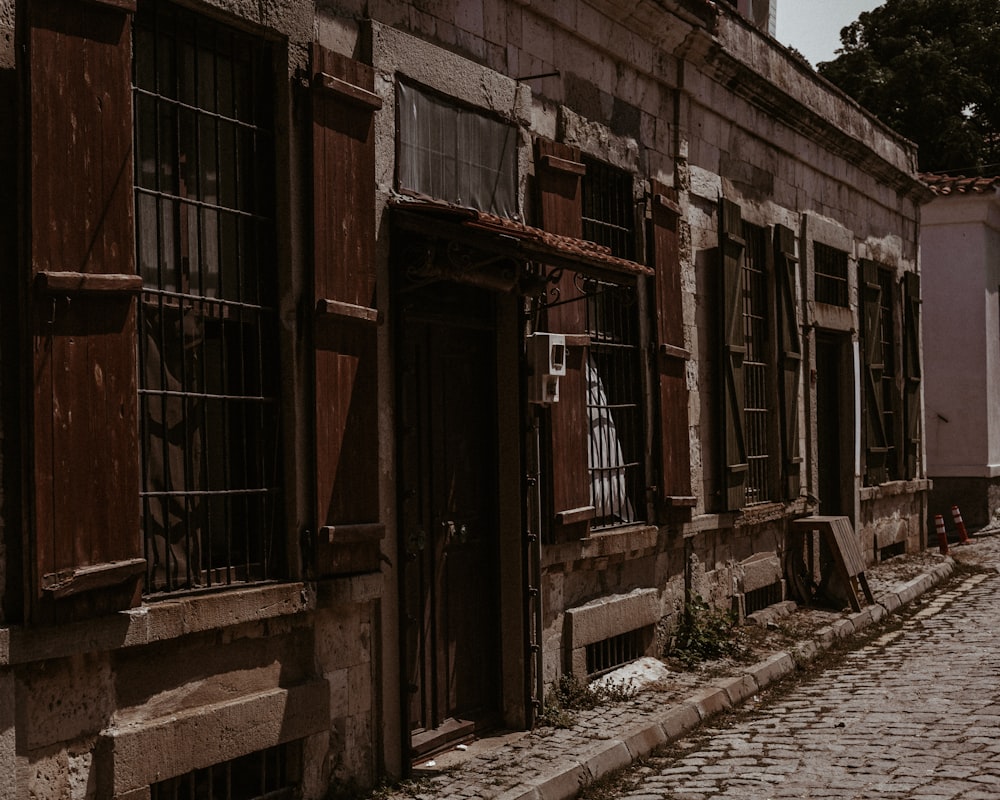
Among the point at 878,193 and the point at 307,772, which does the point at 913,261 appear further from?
the point at 307,772

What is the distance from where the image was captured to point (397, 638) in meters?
6.46

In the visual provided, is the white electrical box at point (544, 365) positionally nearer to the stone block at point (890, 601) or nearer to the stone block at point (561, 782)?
the stone block at point (561, 782)

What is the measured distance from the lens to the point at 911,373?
53.8ft

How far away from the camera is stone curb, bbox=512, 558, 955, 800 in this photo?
20.7ft

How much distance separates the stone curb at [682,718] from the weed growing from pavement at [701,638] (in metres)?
0.33

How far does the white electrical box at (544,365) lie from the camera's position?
745cm

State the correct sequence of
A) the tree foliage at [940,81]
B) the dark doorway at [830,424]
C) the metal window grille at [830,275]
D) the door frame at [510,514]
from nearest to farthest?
1. the door frame at [510,514]
2. the metal window grille at [830,275]
3. the dark doorway at [830,424]
4. the tree foliage at [940,81]

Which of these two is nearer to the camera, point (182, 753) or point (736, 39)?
point (182, 753)

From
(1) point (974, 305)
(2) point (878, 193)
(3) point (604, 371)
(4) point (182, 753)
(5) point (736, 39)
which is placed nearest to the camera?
(4) point (182, 753)

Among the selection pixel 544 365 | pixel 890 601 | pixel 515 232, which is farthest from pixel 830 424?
pixel 515 232

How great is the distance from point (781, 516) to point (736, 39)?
4.31 m

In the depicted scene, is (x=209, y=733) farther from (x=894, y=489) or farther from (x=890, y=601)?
(x=894, y=489)

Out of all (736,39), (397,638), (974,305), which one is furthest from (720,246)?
(974,305)

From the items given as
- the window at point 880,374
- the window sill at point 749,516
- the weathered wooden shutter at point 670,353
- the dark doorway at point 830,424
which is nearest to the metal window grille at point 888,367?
the window at point 880,374
